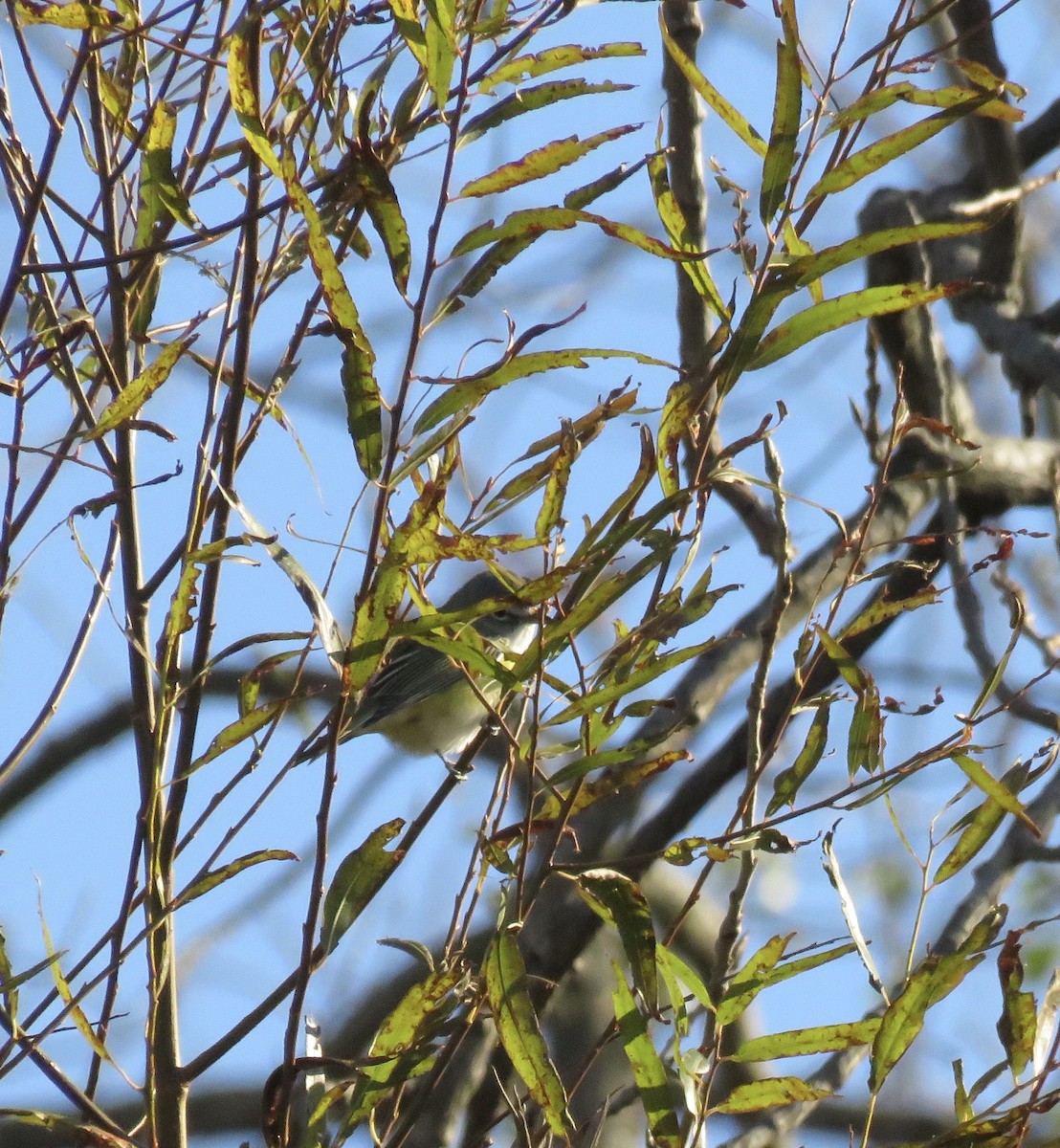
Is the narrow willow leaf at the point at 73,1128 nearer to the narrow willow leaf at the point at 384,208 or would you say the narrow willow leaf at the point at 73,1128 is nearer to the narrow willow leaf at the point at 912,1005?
the narrow willow leaf at the point at 912,1005

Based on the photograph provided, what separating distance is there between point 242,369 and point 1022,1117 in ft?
3.19

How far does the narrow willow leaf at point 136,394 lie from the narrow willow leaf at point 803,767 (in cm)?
76

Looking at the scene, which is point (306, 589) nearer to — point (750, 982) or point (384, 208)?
point (384, 208)

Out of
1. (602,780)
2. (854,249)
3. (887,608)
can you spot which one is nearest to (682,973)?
(602,780)

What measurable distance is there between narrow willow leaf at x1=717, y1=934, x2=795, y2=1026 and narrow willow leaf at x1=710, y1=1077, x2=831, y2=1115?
0.24 ft

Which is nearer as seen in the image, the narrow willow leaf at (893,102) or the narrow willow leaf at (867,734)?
the narrow willow leaf at (893,102)

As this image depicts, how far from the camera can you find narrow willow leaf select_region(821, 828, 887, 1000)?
1491 millimetres

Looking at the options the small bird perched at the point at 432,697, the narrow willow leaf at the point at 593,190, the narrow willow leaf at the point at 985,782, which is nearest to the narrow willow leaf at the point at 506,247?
the narrow willow leaf at the point at 593,190

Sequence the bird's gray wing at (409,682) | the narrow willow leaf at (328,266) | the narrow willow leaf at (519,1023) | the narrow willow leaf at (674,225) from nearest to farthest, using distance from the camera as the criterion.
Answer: the narrow willow leaf at (328,266), the narrow willow leaf at (519,1023), the narrow willow leaf at (674,225), the bird's gray wing at (409,682)

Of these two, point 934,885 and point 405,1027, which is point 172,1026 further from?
point 934,885

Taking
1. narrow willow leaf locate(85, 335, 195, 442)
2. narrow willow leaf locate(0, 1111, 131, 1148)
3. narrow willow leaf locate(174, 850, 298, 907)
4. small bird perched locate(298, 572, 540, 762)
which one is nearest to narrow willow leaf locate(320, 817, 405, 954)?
narrow willow leaf locate(174, 850, 298, 907)

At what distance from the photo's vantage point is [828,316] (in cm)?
136

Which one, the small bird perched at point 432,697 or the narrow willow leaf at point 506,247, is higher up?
the narrow willow leaf at point 506,247

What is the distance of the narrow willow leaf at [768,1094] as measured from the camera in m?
1.47
